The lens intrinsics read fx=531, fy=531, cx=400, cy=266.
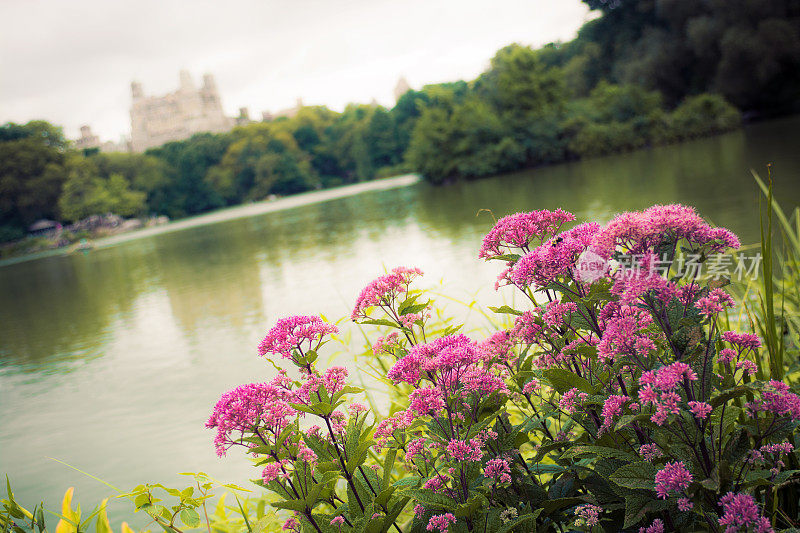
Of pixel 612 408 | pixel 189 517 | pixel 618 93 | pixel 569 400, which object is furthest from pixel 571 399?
pixel 618 93

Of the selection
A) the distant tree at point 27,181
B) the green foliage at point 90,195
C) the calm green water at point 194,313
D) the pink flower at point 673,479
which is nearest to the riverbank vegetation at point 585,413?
the pink flower at point 673,479

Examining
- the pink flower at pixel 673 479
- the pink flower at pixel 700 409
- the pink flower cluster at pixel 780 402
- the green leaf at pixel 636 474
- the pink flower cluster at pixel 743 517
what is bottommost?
the pink flower cluster at pixel 743 517

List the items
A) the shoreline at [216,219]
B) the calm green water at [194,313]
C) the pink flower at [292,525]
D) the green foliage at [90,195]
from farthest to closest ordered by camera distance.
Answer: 1. the green foliage at [90,195]
2. the shoreline at [216,219]
3. the calm green water at [194,313]
4. the pink flower at [292,525]

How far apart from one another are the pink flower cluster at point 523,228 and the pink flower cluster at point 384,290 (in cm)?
28

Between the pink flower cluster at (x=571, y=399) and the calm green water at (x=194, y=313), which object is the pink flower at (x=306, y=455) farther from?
the calm green water at (x=194, y=313)

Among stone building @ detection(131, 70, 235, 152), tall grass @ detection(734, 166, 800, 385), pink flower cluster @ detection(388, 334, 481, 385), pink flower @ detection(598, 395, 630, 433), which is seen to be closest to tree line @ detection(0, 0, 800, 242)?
tall grass @ detection(734, 166, 800, 385)

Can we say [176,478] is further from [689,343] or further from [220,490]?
[689,343]

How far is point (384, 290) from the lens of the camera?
142 centimetres

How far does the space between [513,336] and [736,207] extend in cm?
565

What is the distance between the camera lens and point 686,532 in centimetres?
96

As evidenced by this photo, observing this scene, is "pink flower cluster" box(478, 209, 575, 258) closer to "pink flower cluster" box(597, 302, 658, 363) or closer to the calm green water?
"pink flower cluster" box(597, 302, 658, 363)

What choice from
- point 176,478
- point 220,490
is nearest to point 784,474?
point 220,490

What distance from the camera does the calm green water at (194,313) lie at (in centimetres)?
326

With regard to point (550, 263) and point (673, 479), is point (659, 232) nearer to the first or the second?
point (550, 263)
